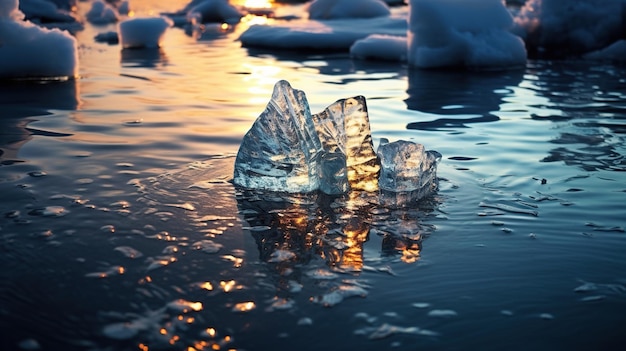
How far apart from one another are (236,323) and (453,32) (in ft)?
26.2

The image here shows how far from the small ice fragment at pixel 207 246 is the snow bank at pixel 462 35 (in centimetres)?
711

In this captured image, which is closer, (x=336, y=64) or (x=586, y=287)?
(x=586, y=287)

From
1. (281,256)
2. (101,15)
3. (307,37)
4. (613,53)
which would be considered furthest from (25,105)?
(101,15)

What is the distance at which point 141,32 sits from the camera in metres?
12.5

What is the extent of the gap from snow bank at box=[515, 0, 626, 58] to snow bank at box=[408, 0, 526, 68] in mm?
1834

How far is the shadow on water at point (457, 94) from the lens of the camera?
6.22 m

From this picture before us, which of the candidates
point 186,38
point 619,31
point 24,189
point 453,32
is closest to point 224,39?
point 186,38

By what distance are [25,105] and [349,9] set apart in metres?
12.0

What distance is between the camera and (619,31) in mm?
11359

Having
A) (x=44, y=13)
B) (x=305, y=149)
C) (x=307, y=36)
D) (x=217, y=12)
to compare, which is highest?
(x=217, y=12)

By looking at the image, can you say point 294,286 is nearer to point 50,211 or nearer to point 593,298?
point 593,298

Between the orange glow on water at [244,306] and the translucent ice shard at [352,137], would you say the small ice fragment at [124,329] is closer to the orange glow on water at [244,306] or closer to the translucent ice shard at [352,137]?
the orange glow on water at [244,306]

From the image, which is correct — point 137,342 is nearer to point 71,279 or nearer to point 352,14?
point 71,279

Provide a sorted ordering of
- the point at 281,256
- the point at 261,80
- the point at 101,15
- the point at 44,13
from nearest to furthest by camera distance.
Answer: the point at 281,256 → the point at 261,80 → the point at 44,13 → the point at 101,15
